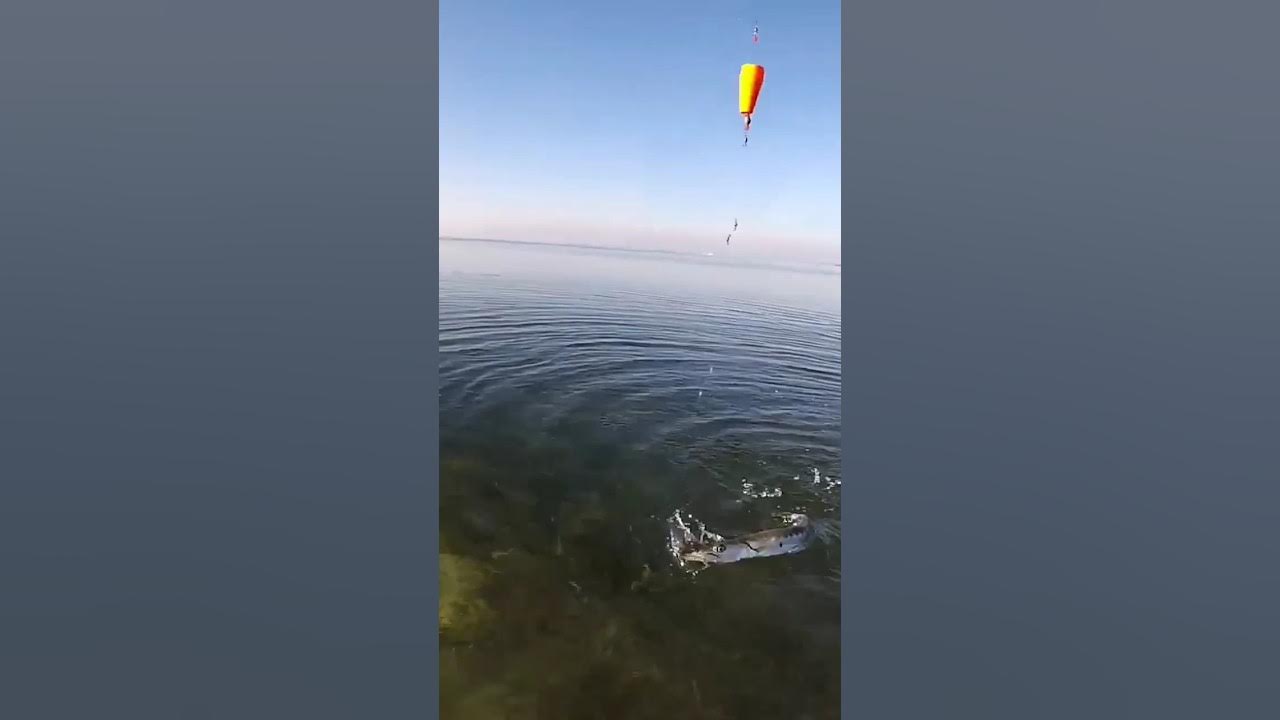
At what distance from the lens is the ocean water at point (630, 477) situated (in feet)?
7.00

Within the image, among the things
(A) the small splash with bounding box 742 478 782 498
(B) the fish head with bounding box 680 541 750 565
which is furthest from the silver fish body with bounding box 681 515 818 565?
(A) the small splash with bounding box 742 478 782 498

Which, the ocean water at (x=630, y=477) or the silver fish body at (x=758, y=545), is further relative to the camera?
the silver fish body at (x=758, y=545)

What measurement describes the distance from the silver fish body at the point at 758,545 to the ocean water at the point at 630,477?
48 mm

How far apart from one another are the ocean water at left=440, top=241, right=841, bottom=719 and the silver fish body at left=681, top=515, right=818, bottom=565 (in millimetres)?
48

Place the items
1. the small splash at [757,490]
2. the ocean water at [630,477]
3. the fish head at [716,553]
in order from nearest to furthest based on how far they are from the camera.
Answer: the ocean water at [630,477] < the fish head at [716,553] < the small splash at [757,490]

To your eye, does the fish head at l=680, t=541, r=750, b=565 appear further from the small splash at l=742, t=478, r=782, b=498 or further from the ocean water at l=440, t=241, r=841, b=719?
the small splash at l=742, t=478, r=782, b=498

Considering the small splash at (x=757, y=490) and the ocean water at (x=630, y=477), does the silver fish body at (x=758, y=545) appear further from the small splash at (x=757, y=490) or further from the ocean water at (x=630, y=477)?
the small splash at (x=757, y=490)

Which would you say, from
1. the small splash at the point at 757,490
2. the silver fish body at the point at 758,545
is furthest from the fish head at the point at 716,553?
the small splash at the point at 757,490
